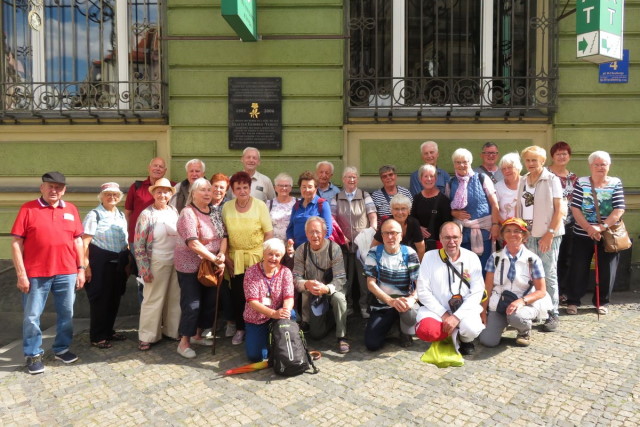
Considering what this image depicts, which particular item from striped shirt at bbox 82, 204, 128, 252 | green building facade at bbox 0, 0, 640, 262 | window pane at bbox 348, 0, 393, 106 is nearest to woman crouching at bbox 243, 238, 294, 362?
striped shirt at bbox 82, 204, 128, 252

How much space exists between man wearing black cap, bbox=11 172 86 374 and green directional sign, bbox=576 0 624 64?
5.88 m

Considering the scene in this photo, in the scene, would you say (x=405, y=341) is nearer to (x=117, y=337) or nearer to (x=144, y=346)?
(x=144, y=346)

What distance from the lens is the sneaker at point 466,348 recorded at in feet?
15.6

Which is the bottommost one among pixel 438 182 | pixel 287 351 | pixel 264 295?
pixel 287 351

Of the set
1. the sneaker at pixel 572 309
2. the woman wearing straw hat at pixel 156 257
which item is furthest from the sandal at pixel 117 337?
the sneaker at pixel 572 309

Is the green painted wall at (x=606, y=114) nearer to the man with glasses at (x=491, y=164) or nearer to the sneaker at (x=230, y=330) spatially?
the man with glasses at (x=491, y=164)

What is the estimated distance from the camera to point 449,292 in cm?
480

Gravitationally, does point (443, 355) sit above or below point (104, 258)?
below

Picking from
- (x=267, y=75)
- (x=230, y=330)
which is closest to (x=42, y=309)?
(x=230, y=330)

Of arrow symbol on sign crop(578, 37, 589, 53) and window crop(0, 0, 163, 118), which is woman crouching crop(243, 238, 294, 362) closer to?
window crop(0, 0, 163, 118)

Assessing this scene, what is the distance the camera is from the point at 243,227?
16.5 ft

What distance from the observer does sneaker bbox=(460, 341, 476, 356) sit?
15.6 feet

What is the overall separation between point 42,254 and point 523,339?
439 centimetres

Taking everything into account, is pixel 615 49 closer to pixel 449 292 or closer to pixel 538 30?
pixel 538 30
